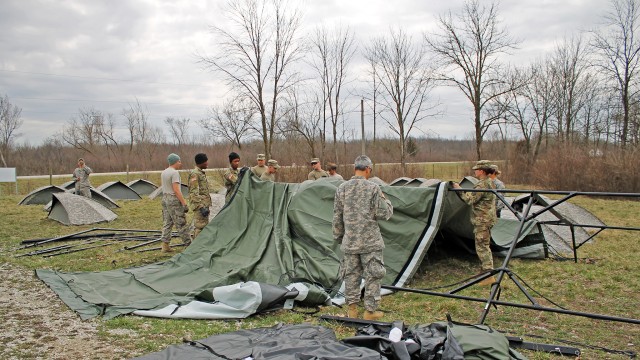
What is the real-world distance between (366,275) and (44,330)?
3529 mm

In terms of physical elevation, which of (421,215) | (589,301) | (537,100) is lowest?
(589,301)

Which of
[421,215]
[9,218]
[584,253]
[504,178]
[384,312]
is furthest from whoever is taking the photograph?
[504,178]

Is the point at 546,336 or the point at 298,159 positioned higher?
the point at 298,159

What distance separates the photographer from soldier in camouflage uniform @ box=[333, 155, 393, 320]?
558 centimetres

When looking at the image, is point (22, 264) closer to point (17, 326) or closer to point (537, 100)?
point (17, 326)

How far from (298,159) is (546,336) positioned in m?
19.8

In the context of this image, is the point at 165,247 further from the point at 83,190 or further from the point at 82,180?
the point at 83,190

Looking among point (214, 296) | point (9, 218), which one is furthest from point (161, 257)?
point (9, 218)

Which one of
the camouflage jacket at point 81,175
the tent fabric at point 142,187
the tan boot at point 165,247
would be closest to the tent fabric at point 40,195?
the camouflage jacket at point 81,175

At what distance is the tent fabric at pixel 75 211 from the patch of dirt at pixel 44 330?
24.9 ft

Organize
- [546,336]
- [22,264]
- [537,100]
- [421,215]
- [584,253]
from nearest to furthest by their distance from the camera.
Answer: [546,336] → [421,215] → [22,264] → [584,253] → [537,100]

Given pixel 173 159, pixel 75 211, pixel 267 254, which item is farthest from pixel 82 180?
Answer: pixel 267 254

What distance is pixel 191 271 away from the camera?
757cm

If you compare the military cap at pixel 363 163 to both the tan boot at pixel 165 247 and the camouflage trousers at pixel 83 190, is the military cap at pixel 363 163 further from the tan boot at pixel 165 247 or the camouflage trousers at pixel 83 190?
the camouflage trousers at pixel 83 190
